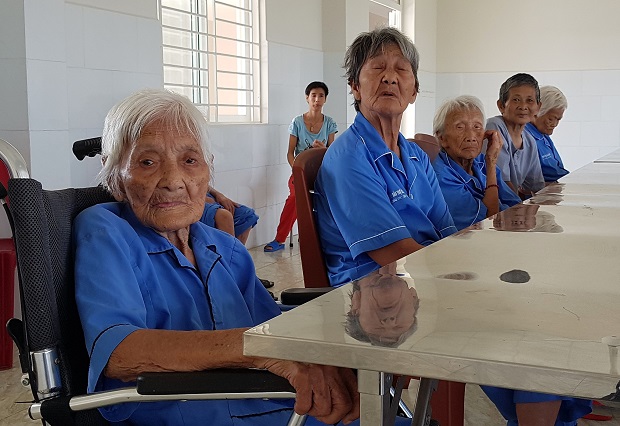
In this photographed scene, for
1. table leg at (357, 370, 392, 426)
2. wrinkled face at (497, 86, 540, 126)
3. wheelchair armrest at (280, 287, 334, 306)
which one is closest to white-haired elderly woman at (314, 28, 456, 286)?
wheelchair armrest at (280, 287, 334, 306)

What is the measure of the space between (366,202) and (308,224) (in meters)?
0.17

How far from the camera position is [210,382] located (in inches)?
40.8

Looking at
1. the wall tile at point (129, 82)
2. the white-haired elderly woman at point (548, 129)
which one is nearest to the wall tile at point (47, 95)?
the wall tile at point (129, 82)

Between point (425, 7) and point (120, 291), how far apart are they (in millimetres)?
9179

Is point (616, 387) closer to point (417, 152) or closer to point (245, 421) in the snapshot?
point (245, 421)

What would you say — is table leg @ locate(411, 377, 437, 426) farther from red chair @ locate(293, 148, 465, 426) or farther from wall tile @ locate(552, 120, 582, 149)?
wall tile @ locate(552, 120, 582, 149)

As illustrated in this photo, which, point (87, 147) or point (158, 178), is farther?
point (87, 147)

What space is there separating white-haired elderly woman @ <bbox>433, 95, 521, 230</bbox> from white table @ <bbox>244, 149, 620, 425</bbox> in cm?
137

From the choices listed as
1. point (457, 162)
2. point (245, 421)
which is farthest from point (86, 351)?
point (457, 162)

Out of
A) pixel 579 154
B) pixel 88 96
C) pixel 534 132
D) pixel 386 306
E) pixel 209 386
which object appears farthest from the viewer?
pixel 579 154

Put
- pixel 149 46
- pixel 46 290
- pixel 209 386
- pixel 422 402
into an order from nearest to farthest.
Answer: pixel 209 386, pixel 46 290, pixel 422 402, pixel 149 46

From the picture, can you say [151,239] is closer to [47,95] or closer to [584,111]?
[47,95]

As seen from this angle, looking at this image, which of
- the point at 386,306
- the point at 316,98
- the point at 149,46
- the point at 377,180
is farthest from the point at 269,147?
the point at 386,306

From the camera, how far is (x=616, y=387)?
0.65 m
